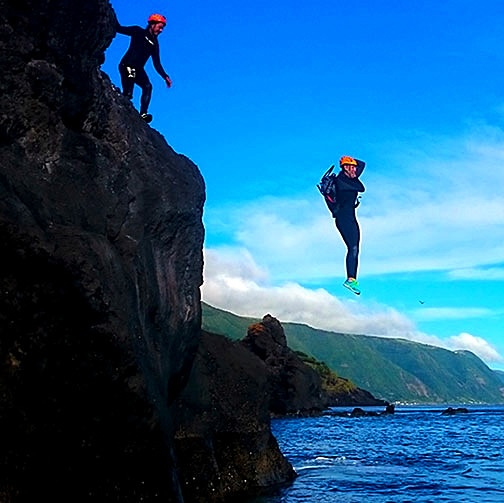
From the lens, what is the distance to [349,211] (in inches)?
524

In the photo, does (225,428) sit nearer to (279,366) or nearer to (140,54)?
(140,54)

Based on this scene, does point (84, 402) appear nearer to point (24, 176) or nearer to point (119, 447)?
point (119, 447)

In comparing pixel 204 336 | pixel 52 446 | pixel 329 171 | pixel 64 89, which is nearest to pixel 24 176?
pixel 64 89

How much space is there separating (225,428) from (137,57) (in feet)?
35.8

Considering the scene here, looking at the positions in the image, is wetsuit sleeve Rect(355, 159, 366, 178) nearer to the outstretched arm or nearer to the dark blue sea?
the outstretched arm

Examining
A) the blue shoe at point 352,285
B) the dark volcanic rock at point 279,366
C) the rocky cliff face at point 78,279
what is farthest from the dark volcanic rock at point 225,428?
the dark volcanic rock at point 279,366

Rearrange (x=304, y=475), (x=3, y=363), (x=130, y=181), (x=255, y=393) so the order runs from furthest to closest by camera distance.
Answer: (x=304, y=475), (x=255, y=393), (x=130, y=181), (x=3, y=363)

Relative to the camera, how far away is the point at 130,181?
14.7 m

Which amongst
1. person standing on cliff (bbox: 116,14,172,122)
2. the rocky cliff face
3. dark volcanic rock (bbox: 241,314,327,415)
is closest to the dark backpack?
the rocky cliff face

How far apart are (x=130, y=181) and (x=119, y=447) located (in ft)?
19.8

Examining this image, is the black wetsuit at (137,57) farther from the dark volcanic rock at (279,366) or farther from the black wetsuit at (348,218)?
the dark volcanic rock at (279,366)

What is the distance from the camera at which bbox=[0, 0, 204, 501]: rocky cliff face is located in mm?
9781

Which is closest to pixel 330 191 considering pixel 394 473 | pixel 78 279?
pixel 78 279

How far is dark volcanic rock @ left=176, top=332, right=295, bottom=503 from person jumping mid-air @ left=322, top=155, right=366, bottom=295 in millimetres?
6757
